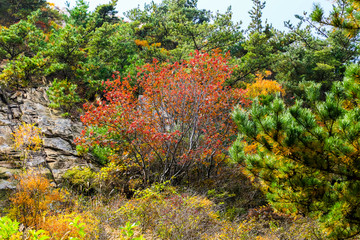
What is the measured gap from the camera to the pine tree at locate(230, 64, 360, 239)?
9.95 ft

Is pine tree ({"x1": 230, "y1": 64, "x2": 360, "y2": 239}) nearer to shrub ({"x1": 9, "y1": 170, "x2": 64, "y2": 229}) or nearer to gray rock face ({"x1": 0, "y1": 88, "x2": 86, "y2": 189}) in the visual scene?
shrub ({"x1": 9, "y1": 170, "x2": 64, "y2": 229})

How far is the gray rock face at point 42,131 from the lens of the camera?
6.01 m

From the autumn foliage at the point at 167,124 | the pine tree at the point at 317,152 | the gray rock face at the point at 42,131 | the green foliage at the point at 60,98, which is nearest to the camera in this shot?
the pine tree at the point at 317,152

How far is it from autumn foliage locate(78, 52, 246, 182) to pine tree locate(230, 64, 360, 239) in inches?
123

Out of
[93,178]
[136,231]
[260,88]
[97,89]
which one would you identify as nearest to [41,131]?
[93,178]

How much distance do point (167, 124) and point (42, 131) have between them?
4240 millimetres

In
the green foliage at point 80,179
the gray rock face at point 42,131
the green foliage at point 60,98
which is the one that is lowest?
the green foliage at point 80,179

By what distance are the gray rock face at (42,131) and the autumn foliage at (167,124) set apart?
2.65 feet

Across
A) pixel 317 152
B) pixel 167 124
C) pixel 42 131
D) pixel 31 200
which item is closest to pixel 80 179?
pixel 31 200

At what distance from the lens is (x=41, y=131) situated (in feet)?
24.2

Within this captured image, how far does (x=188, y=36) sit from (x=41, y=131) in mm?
9581

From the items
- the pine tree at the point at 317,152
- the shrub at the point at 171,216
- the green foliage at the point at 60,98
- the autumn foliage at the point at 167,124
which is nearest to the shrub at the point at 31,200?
the shrub at the point at 171,216

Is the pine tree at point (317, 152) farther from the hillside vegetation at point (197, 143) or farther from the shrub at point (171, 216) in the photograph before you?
the shrub at point (171, 216)

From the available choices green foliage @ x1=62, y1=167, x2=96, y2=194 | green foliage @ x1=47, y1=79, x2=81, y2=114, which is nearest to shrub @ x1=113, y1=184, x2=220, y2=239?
green foliage @ x1=62, y1=167, x2=96, y2=194
